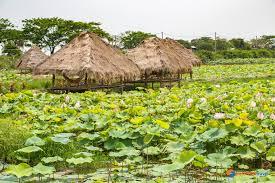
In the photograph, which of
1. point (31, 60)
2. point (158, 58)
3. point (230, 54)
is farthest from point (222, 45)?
point (158, 58)

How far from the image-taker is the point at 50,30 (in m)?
33.6

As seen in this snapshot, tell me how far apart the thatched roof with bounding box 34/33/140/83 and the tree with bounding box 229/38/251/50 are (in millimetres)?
30861

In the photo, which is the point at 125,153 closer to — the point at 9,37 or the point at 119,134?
the point at 119,134

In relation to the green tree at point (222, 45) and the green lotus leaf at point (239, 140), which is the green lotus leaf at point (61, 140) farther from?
the green tree at point (222, 45)

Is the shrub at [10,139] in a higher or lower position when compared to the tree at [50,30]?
lower

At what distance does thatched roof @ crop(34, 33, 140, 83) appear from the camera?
1268cm

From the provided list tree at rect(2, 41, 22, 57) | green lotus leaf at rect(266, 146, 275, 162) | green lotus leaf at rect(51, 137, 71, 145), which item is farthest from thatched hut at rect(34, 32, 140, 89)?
tree at rect(2, 41, 22, 57)

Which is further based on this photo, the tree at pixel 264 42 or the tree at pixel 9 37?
the tree at pixel 264 42

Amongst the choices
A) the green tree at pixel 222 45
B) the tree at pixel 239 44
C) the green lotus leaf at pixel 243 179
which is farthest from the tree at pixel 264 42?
the green lotus leaf at pixel 243 179

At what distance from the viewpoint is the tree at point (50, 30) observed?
108ft

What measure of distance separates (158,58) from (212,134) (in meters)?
12.0

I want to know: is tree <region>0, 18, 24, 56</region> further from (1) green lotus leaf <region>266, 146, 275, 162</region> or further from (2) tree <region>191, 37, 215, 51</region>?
(1) green lotus leaf <region>266, 146, 275, 162</region>

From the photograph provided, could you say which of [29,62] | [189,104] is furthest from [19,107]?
[29,62]

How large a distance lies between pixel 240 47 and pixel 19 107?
38183mm
